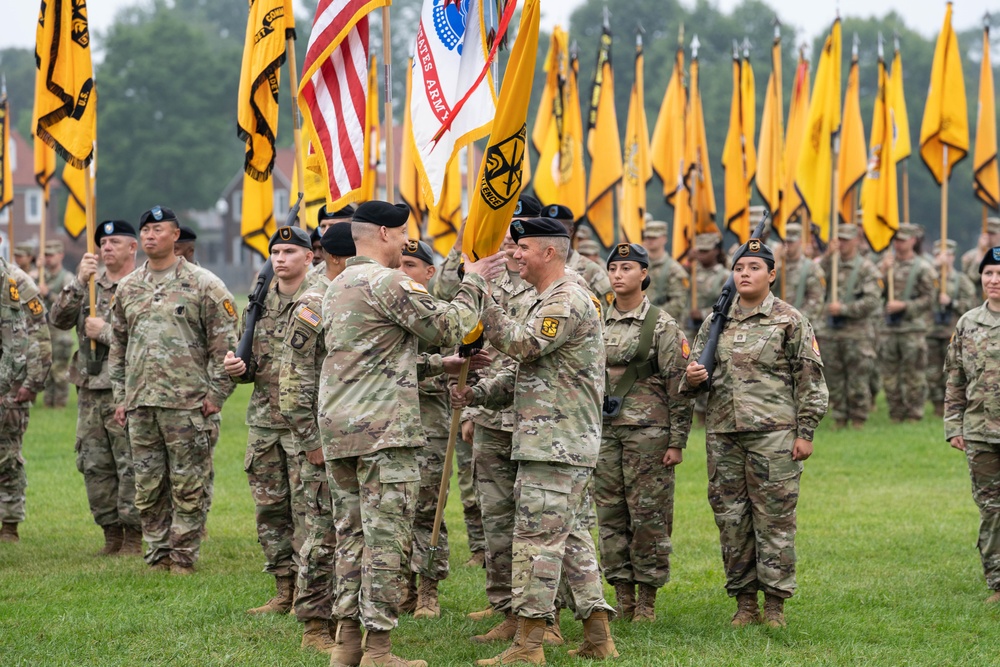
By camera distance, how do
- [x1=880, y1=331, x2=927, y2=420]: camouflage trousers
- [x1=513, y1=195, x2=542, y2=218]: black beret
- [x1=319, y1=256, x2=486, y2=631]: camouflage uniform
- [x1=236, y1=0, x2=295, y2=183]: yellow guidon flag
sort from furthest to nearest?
[x1=880, y1=331, x2=927, y2=420]: camouflage trousers
[x1=236, y1=0, x2=295, y2=183]: yellow guidon flag
[x1=513, y1=195, x2=542, y2=218]: black beret
[x1=319, y1=256, x2=486, y2=631]: camouflage uniform

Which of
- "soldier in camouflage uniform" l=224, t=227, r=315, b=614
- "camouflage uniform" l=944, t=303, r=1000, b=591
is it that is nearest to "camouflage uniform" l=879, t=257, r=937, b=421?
"camouflage uniform" l=944, t=303, r=1000, b=591

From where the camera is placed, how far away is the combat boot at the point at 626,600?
850cm

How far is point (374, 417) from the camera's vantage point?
6.90 m

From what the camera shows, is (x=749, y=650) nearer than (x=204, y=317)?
Yes

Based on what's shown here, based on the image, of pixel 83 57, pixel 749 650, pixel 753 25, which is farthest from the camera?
pixel 753 25

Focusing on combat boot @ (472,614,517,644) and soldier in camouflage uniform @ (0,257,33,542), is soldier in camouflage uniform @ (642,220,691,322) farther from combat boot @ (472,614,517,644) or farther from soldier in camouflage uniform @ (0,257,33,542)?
combat boot @ (472,614,517,644)

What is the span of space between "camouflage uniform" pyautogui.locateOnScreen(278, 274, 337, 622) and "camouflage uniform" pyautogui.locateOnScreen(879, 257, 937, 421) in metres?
12.8

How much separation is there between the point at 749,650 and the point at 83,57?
24.6ft

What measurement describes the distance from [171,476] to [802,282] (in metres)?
10.4

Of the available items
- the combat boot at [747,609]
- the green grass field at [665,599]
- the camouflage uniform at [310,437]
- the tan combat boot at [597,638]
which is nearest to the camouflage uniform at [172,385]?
the green grass field at [665,599]

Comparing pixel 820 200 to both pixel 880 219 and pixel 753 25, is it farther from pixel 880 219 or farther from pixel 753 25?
pixel 753 25

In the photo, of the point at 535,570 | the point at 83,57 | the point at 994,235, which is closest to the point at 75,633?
the point at 535,570

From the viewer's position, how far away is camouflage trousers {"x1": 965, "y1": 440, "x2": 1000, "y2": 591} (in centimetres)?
881

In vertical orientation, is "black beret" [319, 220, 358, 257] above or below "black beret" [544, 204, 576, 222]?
below
